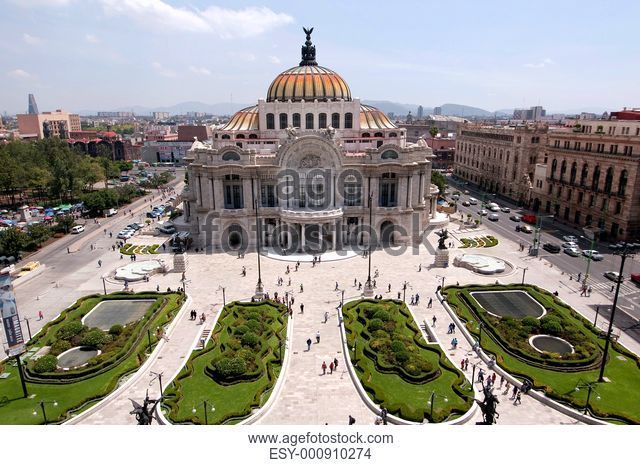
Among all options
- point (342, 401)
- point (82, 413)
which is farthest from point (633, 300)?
point (82, 413)

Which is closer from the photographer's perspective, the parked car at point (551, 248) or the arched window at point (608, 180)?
the parked car at point (551, 248)

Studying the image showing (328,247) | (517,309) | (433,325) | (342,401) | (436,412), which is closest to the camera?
(436,412)

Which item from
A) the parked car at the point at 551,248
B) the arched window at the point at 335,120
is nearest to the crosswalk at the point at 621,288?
the parked car at the point at 551,248

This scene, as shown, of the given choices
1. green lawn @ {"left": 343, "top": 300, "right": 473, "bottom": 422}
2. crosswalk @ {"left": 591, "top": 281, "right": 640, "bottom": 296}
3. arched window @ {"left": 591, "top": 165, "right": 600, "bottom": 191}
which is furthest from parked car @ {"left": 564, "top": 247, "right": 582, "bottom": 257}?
green lawn @ {"left": 343, "top": 300, "right": 473, "bottom": 422}

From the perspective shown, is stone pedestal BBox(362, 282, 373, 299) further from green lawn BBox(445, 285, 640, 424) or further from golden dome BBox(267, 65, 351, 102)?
golden dome BBox(267, 65, 351, 102)

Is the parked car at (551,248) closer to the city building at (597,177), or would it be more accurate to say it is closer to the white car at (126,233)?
the city building at (597,177)
